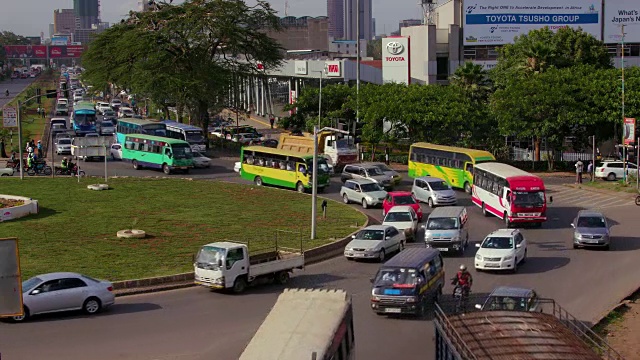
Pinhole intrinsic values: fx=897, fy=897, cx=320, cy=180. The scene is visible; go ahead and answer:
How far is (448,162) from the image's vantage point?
53.5 m

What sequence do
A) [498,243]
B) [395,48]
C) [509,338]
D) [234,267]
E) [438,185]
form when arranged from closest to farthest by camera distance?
[509,338], [234,267], [498,243], [438,185], [395,48]

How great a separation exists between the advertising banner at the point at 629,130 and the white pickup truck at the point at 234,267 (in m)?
36.2

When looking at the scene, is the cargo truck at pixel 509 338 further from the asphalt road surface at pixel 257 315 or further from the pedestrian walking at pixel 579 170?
the pedestrian walking at pixel 579 170

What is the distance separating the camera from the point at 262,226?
40156 mm

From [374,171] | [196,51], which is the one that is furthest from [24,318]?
[196,51]

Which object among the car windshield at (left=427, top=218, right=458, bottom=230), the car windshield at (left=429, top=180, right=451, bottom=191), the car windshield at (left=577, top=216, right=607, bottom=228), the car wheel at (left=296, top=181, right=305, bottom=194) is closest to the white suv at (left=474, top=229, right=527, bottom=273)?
the car windshield at (left=427, top=218, right=458, bottom=230)

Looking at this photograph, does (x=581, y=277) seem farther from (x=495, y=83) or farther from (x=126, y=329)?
(x=495, y=83)

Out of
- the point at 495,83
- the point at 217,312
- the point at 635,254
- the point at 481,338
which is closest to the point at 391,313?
the point at 217,312

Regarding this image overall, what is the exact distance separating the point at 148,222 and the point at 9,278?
89.9 ft

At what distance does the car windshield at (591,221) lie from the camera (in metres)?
37.0

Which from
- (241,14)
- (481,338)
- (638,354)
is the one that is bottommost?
(638,354)

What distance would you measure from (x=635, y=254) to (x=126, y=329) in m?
21.4

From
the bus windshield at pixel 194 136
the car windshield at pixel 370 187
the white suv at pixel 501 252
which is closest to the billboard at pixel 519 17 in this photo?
the bus windshield at pixel 194 136

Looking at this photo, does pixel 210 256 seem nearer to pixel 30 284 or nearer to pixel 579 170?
Result: pixel 30 284
